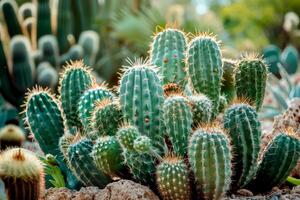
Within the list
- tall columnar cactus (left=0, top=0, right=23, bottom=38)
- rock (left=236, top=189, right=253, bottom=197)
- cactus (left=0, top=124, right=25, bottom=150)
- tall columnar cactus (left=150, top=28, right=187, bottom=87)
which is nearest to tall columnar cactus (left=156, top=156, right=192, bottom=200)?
rock (left=236, top=189, right=253, bottom=197)

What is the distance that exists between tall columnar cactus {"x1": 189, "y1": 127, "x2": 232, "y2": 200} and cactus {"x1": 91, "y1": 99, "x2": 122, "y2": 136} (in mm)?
612

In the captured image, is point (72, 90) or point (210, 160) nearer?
point (210, 160)

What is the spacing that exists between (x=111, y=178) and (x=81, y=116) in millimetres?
499

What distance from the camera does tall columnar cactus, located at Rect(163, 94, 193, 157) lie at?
14.0 ft

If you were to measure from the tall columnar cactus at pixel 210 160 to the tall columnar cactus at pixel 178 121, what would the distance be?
7.6 inches

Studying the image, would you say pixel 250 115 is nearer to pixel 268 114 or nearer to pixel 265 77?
pixel 265 77

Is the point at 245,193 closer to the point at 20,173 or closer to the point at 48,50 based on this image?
the point at 20,173

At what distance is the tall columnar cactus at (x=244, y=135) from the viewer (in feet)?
14.6

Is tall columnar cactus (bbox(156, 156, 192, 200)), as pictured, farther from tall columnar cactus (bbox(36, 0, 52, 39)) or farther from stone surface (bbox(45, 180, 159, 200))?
tall columnar cactus (bbox(36, 0, 52, 39))

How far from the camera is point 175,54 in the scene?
4953mm

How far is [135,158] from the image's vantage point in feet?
14.0

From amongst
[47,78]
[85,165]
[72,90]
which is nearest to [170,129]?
[85,165]

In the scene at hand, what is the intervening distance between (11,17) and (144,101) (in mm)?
5837

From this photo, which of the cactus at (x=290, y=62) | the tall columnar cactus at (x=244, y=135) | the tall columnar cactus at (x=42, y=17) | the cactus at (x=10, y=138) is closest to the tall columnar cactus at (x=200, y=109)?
the tall columnar cactus at (x=244, y=135)
